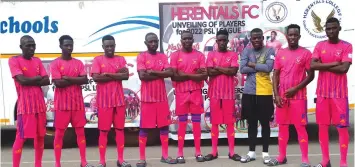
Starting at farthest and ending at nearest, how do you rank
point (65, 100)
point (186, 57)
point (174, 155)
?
1. point (174, 155)
2. point (186, 57)
3. point (65, 100)

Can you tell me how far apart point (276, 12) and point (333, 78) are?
2410mm

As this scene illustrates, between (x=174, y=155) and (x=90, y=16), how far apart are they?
2891mm

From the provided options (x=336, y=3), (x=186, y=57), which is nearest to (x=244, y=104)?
(x=186, y=57)

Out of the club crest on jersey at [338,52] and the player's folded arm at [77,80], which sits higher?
the club crest on jersey at [338,52]

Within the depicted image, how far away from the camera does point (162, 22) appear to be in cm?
845

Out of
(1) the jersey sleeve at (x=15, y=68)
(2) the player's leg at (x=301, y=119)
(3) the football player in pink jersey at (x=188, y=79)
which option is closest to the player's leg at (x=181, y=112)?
(3) the football player in pink jersey at (x=188, y=79)

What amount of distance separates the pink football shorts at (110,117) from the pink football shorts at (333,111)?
A: 2.85 meters

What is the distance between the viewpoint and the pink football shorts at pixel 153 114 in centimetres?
712

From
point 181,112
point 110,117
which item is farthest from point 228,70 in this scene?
point 110,117

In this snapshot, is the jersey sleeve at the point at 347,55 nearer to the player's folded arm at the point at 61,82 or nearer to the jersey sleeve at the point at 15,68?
the player's folded arm at the point at 61,82

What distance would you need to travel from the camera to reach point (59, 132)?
6766mm

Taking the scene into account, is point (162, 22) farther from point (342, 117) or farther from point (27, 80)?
point (342, 117)

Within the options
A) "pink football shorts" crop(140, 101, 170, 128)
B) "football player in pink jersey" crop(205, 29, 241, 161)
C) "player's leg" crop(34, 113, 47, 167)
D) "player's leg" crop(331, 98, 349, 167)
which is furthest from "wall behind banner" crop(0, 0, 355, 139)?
"player's leg" crop(331, 98, 349, 167)

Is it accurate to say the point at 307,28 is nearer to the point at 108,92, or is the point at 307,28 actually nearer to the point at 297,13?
the point at 297,13
